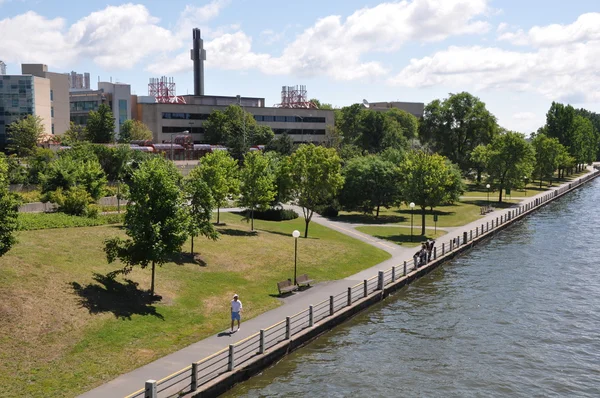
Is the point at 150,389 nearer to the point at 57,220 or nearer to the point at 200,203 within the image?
the point at 200,203

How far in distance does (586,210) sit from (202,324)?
2679 inches

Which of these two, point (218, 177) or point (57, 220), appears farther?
point (218, 177)

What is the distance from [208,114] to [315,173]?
3596 inches

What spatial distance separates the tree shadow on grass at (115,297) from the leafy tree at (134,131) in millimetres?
91703

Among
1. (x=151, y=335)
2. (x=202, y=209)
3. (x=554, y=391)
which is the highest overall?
(x=202, y=209)

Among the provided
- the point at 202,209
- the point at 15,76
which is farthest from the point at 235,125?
the point at 202,209

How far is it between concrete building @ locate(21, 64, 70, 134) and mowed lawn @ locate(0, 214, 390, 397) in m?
87.1

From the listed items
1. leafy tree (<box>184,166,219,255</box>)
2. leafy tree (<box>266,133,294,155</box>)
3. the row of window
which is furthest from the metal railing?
the row of window

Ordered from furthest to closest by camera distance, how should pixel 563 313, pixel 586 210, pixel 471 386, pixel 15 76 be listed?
pixel 15 76, pixel 586 210, pixel 563 313, pixel 471 386

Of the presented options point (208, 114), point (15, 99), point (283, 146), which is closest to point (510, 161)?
point (283, 146)

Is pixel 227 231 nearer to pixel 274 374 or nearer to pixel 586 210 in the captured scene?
pixel 274 374

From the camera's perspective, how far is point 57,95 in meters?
116

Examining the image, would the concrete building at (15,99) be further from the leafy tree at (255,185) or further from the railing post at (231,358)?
the railing post at (231,358)

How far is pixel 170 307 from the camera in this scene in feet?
87.6
